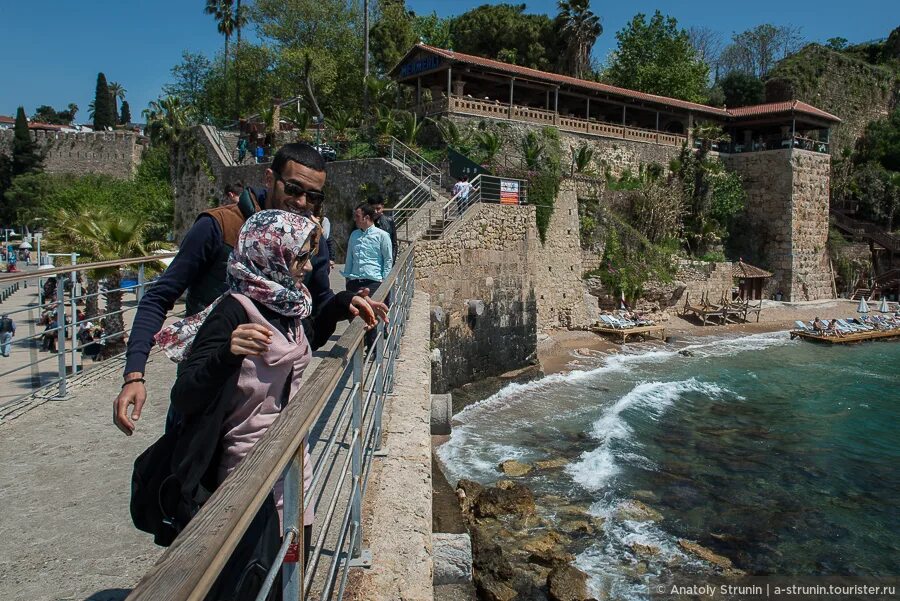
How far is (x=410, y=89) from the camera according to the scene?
109 feet

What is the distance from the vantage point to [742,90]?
44906 mm

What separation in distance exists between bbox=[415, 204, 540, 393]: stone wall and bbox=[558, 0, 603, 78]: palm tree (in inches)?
1000

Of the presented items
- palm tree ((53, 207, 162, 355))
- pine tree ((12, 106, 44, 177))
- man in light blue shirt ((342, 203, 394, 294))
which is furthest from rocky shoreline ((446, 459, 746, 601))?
pine tree ((12, 106, 44, 177))

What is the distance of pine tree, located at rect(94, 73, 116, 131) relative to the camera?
62188mm

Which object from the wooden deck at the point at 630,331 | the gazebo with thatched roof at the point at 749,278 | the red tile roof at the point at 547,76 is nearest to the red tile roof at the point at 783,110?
the red tile roof at the point at 547,76

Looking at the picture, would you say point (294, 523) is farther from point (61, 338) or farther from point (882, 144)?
point (882, 144)

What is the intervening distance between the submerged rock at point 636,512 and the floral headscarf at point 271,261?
9.21m

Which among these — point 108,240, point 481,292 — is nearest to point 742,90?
point 481,292

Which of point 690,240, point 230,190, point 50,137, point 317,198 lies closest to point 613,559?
point 230,190

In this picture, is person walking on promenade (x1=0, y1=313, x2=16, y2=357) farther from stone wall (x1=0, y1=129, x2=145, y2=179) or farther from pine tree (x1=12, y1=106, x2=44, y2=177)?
pine tree (x1=12, y1=106, x2=44, y2=177)

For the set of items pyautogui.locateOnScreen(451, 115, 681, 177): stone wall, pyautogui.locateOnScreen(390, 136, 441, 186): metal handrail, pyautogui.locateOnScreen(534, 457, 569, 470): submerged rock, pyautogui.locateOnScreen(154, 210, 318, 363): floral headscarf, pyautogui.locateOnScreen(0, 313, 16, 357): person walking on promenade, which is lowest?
pyautogui.locateOnScreen(534, 457, 569, 470): submerged rock

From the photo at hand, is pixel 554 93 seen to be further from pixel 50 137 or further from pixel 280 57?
pixel 50 137

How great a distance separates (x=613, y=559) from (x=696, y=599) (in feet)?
3.96

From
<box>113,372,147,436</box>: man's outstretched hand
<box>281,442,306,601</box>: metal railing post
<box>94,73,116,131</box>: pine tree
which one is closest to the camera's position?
<box>281,442,306,601</box>: metal railing post
